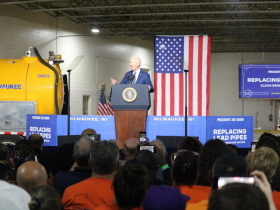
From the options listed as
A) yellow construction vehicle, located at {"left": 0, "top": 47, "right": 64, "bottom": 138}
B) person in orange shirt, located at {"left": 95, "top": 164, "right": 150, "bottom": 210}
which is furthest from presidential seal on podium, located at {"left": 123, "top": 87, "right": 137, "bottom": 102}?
person in orange shirt, located at {"left": 95, "top": 164, "right": 150, "bottom": 210}

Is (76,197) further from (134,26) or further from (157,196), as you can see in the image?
(134,26)

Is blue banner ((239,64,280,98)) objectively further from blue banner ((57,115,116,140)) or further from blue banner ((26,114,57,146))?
blue banner ((26,114,57,146))


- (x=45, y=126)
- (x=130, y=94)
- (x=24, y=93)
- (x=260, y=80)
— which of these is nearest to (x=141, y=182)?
(x=130, y=94)

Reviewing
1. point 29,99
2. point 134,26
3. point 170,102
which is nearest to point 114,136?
point 29,99

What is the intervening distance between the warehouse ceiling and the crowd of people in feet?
25.8

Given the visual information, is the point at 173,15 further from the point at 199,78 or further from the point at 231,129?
the point at 231,129

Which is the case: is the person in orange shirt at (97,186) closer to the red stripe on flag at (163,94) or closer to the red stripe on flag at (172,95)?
the red stripe on flag at (163,94)

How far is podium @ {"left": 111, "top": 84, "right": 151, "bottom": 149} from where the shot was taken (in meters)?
6.28

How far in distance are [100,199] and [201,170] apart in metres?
0.81

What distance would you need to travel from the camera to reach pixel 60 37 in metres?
12.5

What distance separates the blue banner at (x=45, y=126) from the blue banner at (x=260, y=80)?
8020 mm

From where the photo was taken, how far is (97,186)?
221 cm

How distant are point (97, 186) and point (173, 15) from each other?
11.7 m

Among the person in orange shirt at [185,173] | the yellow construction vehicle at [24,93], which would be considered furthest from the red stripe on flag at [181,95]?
the person in orange shirt at [185,173]
